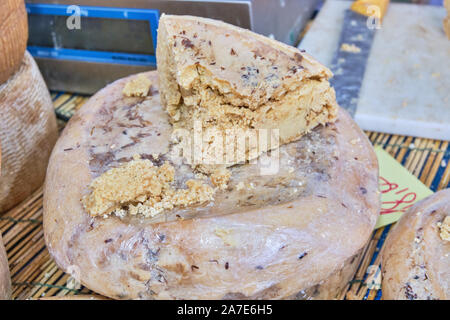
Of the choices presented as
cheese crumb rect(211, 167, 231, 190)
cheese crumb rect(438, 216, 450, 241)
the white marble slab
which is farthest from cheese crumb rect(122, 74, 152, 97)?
cheese crumb rect(438, 216, 450, 241)

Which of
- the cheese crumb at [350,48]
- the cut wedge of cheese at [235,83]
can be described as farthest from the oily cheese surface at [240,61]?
the cheese crumb at [350,48]

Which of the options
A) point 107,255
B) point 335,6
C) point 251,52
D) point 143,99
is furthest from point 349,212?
point 335,6

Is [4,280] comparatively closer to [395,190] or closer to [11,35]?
[11,35]

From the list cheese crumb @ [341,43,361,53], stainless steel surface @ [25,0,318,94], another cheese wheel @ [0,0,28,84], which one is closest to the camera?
another cheese wheel @ [0,0,28,84]

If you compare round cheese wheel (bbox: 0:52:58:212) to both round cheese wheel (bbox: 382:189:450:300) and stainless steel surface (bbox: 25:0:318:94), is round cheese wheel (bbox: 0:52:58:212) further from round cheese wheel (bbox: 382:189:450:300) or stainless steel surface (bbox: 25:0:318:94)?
round cheese wheel (bbox: 382:189:450:300)

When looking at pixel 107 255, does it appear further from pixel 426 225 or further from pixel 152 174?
pixel 426 225

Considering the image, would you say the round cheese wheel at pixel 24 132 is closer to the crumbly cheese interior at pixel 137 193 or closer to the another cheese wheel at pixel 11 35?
the another cheese wheel at pixel 11 35
